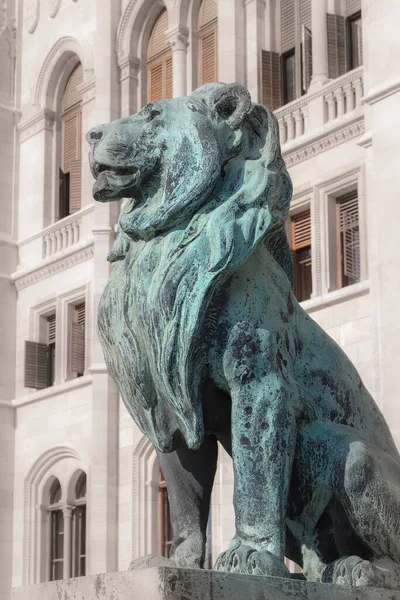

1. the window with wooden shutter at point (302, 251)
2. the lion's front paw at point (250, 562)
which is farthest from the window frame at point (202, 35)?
the lion's front paw at point (250, 562)

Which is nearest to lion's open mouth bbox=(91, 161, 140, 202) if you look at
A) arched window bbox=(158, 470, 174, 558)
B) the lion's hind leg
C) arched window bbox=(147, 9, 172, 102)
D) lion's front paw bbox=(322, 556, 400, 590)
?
the lion's hind leg

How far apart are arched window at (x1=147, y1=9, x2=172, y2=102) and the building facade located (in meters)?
0.04

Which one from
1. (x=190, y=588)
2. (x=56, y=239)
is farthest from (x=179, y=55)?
(x=190, y=588)

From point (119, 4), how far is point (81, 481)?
8541mm

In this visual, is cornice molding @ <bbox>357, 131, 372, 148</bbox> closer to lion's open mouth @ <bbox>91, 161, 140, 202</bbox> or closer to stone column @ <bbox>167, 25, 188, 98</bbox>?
stone column @ <bbox>167, 25, 188, 98</bbox>

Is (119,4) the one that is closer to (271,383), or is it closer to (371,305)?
(371,305)

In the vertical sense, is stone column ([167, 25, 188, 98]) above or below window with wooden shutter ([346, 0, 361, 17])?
above

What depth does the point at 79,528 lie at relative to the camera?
23.5 m

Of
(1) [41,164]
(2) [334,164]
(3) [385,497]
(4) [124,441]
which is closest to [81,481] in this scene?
(4) [124,441]

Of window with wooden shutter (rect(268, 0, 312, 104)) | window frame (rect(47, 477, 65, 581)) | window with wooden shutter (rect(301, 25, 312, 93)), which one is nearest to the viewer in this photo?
window with wooden shutter (rect(301, 25, 312, 93))

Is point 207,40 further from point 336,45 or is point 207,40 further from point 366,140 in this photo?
point 366,140

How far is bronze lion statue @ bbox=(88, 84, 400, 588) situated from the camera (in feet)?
11.6

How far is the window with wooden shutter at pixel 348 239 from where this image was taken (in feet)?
60.6

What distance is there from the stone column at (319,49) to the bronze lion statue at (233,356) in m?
16.1
